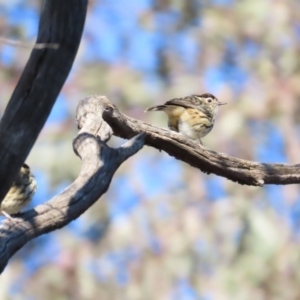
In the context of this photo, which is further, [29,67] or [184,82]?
[184,82]

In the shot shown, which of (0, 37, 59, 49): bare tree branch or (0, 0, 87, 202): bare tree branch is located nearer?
(0, 37, 59, 49): bare tree branch

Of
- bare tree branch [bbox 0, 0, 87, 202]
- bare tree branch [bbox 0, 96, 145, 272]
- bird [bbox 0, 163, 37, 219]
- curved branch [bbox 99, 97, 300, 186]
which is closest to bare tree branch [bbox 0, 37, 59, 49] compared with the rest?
bare tree branch [bbox 0, 0, 87, 202]

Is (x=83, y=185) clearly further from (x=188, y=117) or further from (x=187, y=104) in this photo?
(x=187, y=104)

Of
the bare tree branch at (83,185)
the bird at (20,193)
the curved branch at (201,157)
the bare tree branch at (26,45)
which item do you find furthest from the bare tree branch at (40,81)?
the bird at (20,193)

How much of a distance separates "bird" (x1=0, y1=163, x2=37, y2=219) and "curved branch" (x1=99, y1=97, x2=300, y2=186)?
3.67 feet

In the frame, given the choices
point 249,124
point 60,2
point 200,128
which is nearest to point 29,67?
point 60,2

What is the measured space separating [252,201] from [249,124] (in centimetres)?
125

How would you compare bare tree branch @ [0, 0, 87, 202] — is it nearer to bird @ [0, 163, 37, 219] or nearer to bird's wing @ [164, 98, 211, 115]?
bird @ [0, 163, 37, 219]

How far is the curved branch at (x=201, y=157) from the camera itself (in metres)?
4.65

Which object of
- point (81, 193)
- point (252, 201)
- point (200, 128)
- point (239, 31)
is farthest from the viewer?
point (239, 31)

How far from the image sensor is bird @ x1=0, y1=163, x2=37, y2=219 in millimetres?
5629

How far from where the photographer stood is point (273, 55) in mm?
12250

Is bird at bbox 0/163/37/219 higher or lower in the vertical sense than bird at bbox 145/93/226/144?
lower

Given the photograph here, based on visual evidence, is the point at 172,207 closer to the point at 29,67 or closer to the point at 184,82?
the point at 184,82
